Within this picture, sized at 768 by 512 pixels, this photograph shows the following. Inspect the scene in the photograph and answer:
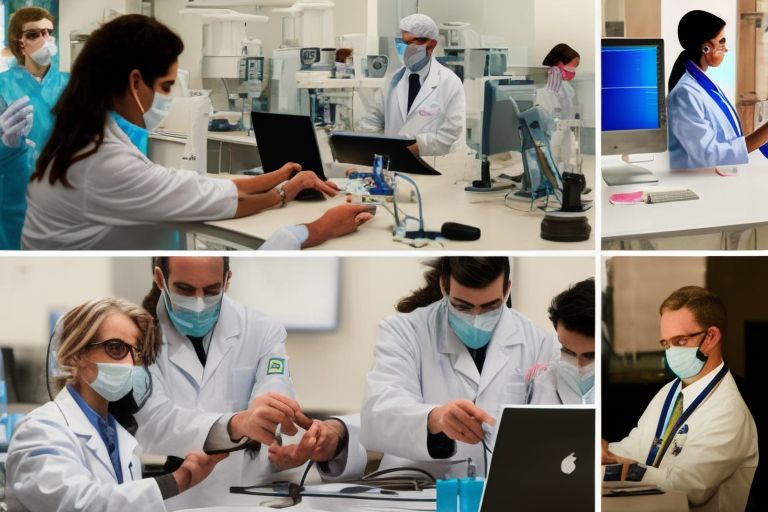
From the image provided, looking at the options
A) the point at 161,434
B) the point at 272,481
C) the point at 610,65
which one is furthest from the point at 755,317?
the point at 161,434

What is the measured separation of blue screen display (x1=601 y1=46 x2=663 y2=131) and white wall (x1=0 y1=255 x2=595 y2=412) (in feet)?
1.30

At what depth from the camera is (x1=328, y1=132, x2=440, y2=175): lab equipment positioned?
276cm

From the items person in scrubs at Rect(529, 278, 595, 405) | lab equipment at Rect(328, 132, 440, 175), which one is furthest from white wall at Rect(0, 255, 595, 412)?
lab equipment at Rect(328, 132, 440, 175)

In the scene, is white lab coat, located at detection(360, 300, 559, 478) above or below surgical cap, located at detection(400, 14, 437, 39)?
below

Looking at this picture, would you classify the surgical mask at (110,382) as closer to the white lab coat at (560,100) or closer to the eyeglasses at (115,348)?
the eyeglasses at (115,348)

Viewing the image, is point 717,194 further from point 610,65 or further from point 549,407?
point 549,407

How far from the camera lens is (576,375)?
112 inches

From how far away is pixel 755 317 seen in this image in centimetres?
286

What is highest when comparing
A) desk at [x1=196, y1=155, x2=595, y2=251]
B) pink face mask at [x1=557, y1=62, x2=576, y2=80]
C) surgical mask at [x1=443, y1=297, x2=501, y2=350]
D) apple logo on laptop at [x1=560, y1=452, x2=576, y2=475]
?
pink face mask at [x1=557, y1=62, x2=576, y2=80]

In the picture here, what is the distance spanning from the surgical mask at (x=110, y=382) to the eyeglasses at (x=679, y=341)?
1457mm

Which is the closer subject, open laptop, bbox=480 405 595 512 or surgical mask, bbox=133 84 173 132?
surgical mask, bbox=133 84 173 132

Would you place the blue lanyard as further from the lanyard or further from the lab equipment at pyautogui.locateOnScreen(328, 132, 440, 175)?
the lab equipment at pyautogui.locateOnScreen(328, 132, 440, 175)

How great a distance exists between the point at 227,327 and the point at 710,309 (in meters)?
1.32

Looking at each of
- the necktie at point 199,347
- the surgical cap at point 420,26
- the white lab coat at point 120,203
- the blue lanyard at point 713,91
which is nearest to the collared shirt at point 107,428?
the necktie at point 199,347
